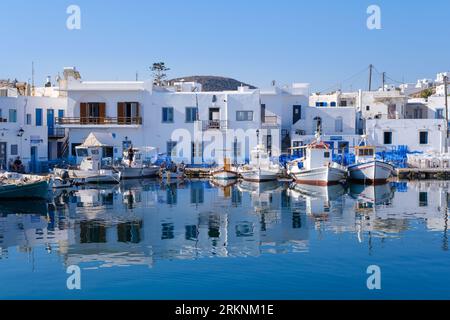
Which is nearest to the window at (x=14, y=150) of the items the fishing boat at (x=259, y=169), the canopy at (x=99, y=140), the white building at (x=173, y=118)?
the canopy at (x=99, y=140)

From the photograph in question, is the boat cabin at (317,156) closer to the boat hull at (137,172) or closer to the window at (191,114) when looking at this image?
the boat hull at (137,172)

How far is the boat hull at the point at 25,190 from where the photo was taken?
105 feet

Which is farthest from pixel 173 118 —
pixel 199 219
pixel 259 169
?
pixel 199 219

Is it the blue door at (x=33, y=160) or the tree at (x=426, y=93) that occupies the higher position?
the tree at (x=426, y=93)

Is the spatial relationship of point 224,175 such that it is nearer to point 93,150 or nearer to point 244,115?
point 244,115

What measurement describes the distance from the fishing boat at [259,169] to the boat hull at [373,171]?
18.9 feet

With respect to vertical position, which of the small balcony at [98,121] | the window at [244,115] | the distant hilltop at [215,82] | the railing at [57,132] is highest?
the distant hilltop at [215,82]

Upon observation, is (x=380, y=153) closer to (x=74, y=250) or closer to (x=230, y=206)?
(x=230, y=206)

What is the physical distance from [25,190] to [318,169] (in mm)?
19446

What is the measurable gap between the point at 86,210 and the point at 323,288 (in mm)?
16167

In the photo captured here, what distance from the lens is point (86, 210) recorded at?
1147 inches

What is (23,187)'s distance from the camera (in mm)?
32188

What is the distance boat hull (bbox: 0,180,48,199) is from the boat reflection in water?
3.05 ft
